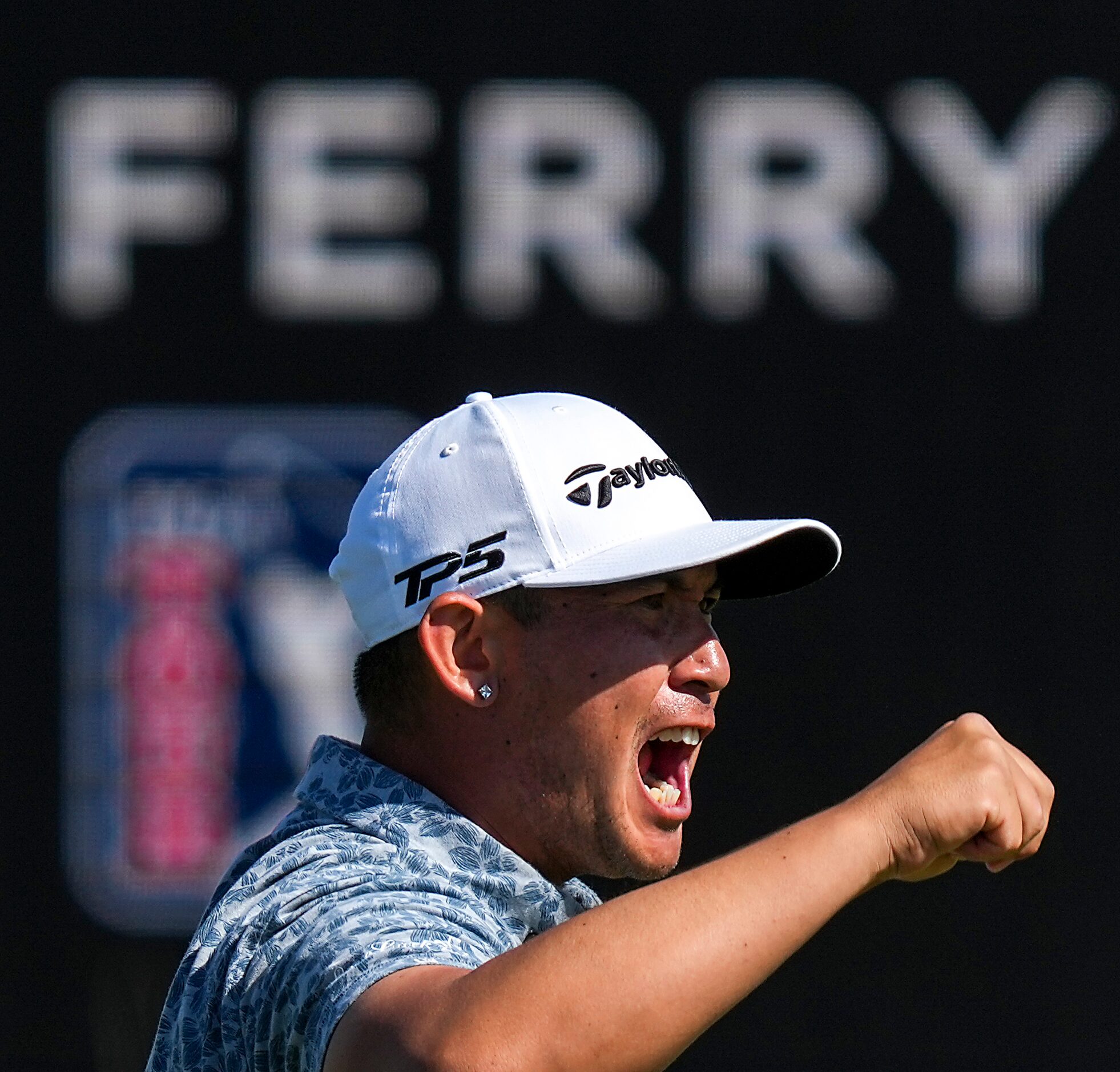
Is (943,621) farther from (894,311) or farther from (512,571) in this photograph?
(512,571)

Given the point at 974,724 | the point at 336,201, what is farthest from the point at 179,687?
the point at 974,724

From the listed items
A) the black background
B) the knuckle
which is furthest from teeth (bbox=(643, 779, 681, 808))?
the black background

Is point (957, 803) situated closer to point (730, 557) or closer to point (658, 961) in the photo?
point (658, 961)

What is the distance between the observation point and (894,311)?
112 inches

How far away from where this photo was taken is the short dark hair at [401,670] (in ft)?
4.64

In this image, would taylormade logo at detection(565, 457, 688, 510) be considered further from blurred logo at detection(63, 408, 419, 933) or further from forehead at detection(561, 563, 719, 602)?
blurred logo at detection(63, 408, 419, 933)

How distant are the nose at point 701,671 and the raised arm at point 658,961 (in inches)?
11.2

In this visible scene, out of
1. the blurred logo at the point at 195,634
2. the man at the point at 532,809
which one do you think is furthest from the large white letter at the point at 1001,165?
the man at the point at 532,809

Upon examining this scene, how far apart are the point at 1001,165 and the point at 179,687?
4.80ft

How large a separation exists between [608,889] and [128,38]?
4.87 ft

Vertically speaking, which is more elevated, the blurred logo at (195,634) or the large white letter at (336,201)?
the large white letter at (336,201)

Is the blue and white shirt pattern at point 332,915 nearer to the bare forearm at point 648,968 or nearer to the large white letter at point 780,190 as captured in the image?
the bare forearm at point 648,968

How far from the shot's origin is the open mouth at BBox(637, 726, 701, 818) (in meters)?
1.52

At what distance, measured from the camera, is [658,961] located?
1084 millimetres
